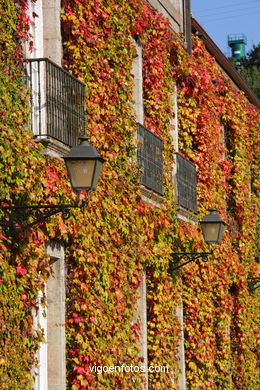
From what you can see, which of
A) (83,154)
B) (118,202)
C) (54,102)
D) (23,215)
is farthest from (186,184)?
(83,154)

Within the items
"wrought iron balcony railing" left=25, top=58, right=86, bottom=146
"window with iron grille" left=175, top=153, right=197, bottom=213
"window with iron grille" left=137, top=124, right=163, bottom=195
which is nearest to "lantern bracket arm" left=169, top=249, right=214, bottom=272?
"window with iron grille" left=175, top=153, right=197, bottom=213

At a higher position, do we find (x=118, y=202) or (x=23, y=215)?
(x=118, y=202)

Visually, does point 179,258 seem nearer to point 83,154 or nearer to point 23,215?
point 23,215

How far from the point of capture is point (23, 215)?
11.8 m

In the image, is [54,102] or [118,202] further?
[118,202]

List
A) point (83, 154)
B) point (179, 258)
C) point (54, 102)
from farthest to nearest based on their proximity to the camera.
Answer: point (179, 258) → point (54, 102) → point (83, 154)

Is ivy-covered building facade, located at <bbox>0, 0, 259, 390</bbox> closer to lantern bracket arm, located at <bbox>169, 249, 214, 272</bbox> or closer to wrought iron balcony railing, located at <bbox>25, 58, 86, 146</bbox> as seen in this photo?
wrought iron balcony railing, located at <bbox>25, 58, 86, 146</bbox>

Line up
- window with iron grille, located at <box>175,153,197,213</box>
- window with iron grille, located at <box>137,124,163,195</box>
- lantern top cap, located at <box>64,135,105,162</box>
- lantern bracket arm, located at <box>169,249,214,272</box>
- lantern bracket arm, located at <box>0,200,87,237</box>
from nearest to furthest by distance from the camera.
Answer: lantern top cap, located at <box>64,135,105,162</box>
lantern bracket arm, located at <box>0,200,87,237</box>
window with iron grille, located at <box>137,124,163,195</box>
lantern bracket arm, located at <box>169,249,214,272</box>
window with iron grille, located at <box>175,153,197,213</box>

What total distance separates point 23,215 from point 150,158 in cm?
571

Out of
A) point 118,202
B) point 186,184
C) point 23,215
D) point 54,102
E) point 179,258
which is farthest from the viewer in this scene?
point 186,184

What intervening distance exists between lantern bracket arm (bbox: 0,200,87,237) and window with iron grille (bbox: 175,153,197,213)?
7.02m

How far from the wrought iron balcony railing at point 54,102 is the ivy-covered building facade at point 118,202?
0.03m

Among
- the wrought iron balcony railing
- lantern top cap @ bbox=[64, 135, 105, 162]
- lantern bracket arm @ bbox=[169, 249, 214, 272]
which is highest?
the wrought iron balcony railing

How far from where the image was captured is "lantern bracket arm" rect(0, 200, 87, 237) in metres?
11.1
